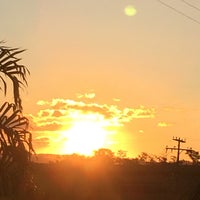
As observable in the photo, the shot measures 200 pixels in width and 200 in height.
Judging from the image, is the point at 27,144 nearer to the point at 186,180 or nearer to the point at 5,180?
the point at 5,180

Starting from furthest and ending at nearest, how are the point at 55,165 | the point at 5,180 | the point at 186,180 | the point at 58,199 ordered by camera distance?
the point at 55,165 < the point at 186,180 < the point at 58,199 < the point at 5,180

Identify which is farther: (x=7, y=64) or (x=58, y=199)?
(x=58, y=199)

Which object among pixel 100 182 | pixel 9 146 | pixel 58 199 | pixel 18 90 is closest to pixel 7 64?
pixel 18 90

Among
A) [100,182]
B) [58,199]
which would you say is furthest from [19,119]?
[100,182]

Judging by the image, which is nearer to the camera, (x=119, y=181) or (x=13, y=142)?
(x=13, y=142)

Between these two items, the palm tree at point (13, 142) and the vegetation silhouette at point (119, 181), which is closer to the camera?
the palm tree at point (13, 142)

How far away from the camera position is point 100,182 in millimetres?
35188

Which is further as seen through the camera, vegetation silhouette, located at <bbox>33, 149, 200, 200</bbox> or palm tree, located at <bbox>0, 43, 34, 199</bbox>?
vegetation silhouette, located at <bbox>33, 149, 200, 200</bbox>

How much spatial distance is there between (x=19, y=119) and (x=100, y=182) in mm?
29746

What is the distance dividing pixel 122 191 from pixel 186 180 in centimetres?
408

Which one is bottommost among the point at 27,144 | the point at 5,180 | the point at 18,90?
the point at 5,180

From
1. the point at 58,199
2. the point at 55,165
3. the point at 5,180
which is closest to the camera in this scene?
the point at 5,180

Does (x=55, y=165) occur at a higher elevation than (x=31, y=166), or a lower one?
higher

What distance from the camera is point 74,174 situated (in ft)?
119
